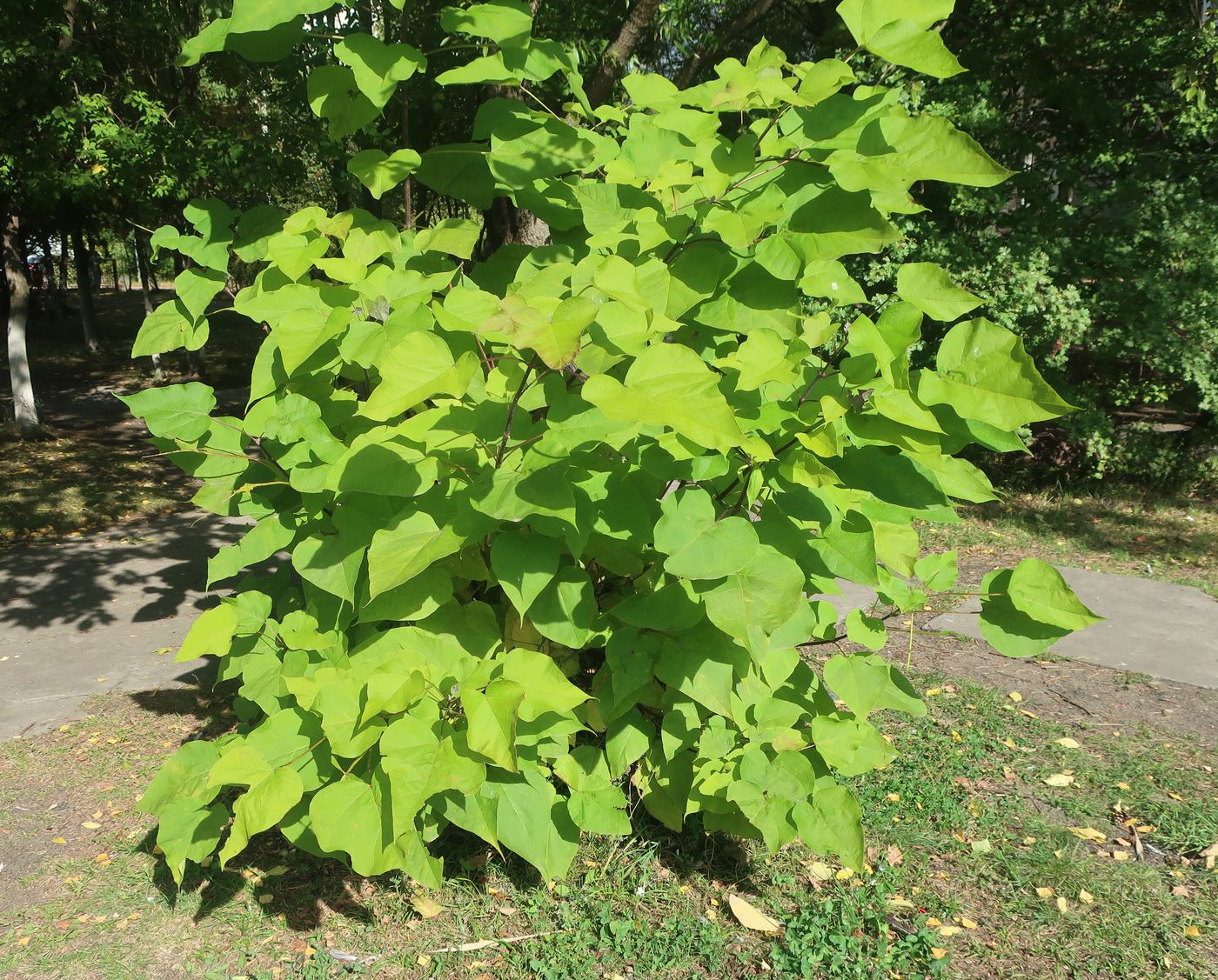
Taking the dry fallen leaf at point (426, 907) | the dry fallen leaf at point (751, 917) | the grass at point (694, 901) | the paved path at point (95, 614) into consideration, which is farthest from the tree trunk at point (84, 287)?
the dry fallen leaf at point (751, 917)

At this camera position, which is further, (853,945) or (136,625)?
(136,625)

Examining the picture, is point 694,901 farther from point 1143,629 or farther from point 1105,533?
point 1105,533

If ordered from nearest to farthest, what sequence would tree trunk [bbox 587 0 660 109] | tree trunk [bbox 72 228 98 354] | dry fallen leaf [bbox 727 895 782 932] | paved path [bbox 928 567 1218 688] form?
dry fallen leaf [bbox 727 895 782 932] → paved path [bbox 928 567 1218 688] → tree trunk [bbox 587 0 660 109] → tree trunk [bbox 72 228 98 354]

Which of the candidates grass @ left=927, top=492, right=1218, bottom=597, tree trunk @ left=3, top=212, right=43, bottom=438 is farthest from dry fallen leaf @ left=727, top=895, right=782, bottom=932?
tree trunk @ left=3, top=212, right=43, bottom=438

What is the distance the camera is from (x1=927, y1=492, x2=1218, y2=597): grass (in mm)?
6875

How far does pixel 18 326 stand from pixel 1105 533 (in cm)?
1264

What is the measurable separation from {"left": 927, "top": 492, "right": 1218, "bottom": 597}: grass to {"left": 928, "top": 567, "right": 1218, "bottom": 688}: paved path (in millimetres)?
386

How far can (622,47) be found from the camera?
19.9ft

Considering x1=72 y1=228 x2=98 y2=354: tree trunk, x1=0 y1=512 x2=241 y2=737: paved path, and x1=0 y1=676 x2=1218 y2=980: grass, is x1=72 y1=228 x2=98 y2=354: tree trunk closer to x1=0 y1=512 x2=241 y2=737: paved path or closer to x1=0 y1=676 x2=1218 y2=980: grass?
x1=0 y1=512 x2=241 y2=737: paved path

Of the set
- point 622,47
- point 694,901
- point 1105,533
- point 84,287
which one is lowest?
point 1105,533

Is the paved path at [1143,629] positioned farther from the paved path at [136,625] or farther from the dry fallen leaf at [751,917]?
the dry fallen leaf at [751,917]

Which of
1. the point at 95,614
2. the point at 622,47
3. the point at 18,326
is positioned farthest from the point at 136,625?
the point at 18,326

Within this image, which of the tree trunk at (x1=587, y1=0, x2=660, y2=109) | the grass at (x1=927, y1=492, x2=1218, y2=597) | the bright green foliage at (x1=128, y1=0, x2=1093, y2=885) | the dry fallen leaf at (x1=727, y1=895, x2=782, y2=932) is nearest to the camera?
the bright green foliage at (x1=128, y1=0, x2=1093, y2=885)

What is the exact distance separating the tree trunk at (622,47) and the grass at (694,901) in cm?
458
